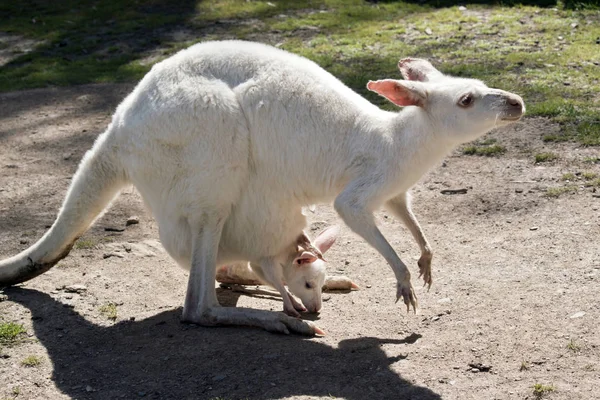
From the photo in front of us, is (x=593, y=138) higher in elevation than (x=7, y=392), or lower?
higher

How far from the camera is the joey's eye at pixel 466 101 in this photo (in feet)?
13.7

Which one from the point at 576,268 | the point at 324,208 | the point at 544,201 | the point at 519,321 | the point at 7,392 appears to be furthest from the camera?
the point at 324,208

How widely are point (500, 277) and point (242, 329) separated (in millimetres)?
1411

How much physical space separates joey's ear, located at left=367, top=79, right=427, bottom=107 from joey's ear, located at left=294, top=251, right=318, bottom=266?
1036 mm

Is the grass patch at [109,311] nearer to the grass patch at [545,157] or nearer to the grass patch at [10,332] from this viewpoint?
the grass patch at [10,332]

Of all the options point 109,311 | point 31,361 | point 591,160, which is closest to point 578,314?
point 591,160

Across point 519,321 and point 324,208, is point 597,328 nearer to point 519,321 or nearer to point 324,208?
point 519,321

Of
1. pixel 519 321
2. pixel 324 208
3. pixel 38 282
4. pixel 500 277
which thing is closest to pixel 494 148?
pixel 324 208

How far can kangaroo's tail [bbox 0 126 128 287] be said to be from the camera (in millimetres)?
4738

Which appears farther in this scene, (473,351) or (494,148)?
(494,148)

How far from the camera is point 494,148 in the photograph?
254 inches

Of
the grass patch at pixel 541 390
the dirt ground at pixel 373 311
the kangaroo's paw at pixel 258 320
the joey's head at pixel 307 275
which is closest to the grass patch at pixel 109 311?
the dirt ground at pixel 373 311

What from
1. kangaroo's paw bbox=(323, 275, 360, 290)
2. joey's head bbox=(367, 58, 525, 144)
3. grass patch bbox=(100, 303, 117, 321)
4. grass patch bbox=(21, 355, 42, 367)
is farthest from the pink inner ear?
grass patch bbox=(21, 355, 42, 367)

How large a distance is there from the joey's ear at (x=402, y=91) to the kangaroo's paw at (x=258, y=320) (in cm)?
118
